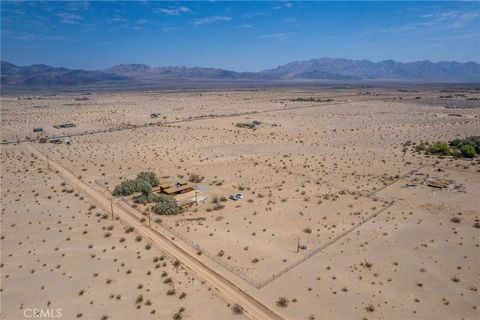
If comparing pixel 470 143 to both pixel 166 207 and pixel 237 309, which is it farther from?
pixel 237 309

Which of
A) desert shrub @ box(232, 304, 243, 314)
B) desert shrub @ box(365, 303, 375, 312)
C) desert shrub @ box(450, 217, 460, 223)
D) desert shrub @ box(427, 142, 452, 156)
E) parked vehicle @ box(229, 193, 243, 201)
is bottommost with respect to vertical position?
desert shrub @ box(232, 304, 243, 314)

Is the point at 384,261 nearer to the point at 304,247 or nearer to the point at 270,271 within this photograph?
the point at 304,247

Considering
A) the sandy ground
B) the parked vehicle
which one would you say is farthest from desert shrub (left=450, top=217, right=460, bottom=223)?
the parked vehicle

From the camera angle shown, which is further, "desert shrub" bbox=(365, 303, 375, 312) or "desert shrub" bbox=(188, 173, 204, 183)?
"desert shrub" bbox=(188, 173, 204, 183)

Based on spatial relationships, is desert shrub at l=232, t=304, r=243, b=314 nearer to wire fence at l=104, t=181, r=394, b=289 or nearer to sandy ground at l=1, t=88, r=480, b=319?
sandy ground at l=1, t=88, r=480, b=319

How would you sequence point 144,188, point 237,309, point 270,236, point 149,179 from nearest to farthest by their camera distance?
1. point 237,309
2. point 270,236
3. point 144,188
4. point 149,179

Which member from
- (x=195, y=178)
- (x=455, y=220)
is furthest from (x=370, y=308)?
(x=195, y=178)

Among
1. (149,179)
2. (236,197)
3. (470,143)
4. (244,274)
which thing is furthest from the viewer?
(470,143)
